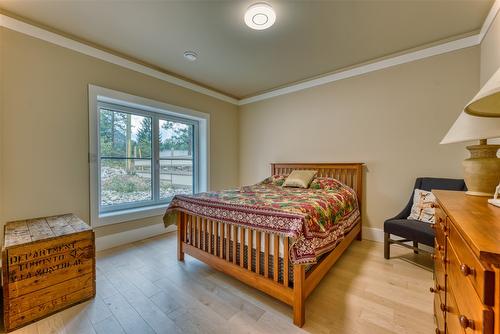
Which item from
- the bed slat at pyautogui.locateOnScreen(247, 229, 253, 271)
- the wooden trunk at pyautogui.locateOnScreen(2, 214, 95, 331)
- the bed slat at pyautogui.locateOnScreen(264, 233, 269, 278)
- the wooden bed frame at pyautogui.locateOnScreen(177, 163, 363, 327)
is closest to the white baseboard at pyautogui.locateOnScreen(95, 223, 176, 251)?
the wooden trunk at pyautogui.locateOnScreen(2, 214, 95, 331)

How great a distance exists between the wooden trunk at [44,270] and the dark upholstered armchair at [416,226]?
2.87m

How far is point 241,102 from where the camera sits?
4543 mm

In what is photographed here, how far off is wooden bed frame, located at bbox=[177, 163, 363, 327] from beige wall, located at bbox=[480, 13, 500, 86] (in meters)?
2.05

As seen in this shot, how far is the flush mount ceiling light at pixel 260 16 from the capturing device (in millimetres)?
1897

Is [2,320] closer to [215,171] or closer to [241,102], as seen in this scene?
[215,171]

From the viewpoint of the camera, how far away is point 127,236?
2859mm

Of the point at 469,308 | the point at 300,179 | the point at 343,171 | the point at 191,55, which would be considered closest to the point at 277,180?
the point at 300,179

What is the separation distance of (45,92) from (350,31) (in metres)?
3.28

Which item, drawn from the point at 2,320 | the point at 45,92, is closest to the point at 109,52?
the point at 45,92

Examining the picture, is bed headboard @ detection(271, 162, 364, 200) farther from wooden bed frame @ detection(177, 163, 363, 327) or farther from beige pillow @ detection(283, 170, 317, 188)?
wooden bed frame @ detection(177, 163, 363, 327)

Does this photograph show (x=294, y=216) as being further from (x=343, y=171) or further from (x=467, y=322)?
(x=343, y=171)

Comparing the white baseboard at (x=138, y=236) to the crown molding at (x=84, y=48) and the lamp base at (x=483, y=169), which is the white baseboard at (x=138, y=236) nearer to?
the lamp base at (x=483, y=169)

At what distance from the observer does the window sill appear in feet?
8.73

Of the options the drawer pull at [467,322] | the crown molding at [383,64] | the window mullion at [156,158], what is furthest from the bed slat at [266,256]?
the crown molding at [383,64]
